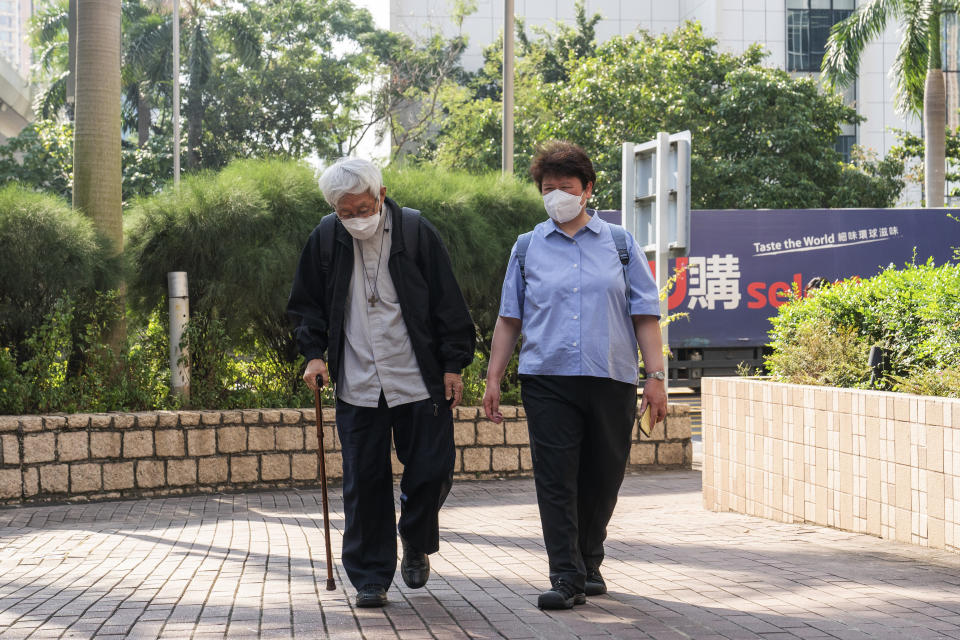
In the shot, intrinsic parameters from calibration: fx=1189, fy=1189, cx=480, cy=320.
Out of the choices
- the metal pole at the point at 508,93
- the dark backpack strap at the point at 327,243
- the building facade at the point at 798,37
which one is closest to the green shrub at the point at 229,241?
the dark backpack strap at the point at 327,243

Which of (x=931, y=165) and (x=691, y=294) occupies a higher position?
(x=931, y=165)

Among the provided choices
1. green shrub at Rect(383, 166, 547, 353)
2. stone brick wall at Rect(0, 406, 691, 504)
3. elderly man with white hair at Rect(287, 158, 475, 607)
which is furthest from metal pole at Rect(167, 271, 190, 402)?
elderly man with white hair at Rect(287, 158, 475, 607)

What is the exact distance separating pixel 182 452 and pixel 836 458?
503cm

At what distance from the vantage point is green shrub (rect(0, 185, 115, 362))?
8.91 m

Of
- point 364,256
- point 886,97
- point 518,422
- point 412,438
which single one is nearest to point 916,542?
point 412,438

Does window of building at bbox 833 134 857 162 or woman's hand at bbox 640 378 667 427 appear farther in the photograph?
window of building at bbox 833 134 857 162

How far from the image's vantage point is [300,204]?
1004cm

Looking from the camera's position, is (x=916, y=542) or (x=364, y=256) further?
(x=916, y=542)

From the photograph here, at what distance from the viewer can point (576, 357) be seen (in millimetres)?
4398

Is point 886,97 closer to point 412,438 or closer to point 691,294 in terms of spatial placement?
point 691,294

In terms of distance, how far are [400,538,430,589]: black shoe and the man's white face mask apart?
1.18m

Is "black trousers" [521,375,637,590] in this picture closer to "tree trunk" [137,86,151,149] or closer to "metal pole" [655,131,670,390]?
"metal pole" [655,131,670,390]

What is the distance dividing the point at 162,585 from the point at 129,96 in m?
41.7

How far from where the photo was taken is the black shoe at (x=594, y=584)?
4.61 m
